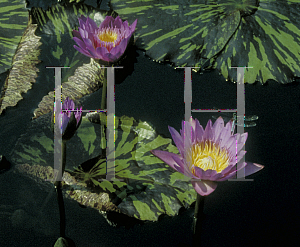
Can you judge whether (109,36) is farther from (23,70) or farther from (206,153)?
(206,153)

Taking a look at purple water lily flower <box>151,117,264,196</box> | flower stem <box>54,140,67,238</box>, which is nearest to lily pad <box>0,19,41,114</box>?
flower stem <box>54,140,67,238</box>

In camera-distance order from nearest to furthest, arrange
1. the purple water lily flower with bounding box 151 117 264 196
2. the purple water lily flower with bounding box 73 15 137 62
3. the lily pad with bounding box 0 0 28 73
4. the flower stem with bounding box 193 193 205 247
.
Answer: the purple water lily flower with bounding box 151 117 264 196 → the flower stem with bounding box 193 193 205 247 → the purple water lily flower with bounding box 73 15 137 62 → the lily pad with bounding box 0 0 28 73

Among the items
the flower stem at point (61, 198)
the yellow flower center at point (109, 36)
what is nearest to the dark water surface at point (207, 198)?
the flower stem at point (61, 198)

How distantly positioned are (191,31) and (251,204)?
885 millimetres

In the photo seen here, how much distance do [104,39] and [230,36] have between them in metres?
0.62

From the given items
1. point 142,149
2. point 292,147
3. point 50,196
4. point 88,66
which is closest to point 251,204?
point 292,147

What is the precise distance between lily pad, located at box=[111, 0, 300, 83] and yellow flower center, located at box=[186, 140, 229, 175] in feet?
1.87

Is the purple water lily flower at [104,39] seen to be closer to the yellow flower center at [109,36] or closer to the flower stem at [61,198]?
the yellow flower center at [109,36]

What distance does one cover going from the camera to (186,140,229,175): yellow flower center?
87 centimetres

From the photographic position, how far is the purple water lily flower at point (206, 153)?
2.72 feet

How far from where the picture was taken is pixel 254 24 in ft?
4.62

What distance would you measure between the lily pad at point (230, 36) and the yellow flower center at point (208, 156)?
0.57 m

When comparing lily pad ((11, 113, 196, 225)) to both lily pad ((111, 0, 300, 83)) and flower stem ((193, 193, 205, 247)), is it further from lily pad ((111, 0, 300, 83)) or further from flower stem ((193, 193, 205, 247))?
lily pad ((111, 0, 300, 83))

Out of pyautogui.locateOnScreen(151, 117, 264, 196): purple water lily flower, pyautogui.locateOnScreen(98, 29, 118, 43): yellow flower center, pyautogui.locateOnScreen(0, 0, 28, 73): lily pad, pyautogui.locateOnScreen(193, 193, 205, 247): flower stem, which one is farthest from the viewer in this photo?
pyautogui.locateOnScreen(0, 0, 28, 73): lily pad
